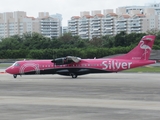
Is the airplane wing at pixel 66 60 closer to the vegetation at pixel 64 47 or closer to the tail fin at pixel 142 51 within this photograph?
the tail fin at pixel 142 51

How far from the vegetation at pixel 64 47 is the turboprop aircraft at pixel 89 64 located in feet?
124

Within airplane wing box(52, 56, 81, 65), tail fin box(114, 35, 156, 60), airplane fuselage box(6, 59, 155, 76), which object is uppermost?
tail fin box(114, 35, 156, 60)

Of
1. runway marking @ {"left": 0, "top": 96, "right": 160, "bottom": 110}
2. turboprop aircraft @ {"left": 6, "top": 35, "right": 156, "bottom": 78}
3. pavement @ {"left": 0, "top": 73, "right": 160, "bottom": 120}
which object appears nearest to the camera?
pavement @ {"left": 0, "top": 73, "right": 160, "bottom": 120}

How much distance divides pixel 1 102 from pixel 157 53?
61115 millimetres

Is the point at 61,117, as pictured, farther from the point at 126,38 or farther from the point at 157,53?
the point at 126,38

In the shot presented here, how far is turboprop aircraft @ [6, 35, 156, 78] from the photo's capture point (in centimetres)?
5241

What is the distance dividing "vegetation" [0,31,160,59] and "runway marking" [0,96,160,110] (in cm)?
6181

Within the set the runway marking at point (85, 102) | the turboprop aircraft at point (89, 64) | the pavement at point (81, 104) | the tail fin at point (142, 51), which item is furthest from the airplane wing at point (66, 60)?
the runway marking at point (85, 102)

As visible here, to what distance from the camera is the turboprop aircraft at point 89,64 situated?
52.4m

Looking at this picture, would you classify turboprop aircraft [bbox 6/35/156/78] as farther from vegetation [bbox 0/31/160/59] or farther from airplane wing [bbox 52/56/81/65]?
vegetation [bbox 0/31/160/59]

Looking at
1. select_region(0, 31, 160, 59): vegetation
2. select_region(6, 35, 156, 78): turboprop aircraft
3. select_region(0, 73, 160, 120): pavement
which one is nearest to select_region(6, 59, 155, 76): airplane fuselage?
select_region(6, 35, 156, 78): turboprop aircraft

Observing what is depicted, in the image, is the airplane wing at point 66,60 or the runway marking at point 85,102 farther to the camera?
the airplane wing at point 66,60

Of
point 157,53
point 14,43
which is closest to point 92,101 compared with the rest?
point 157,53

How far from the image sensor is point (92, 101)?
29078 mm
